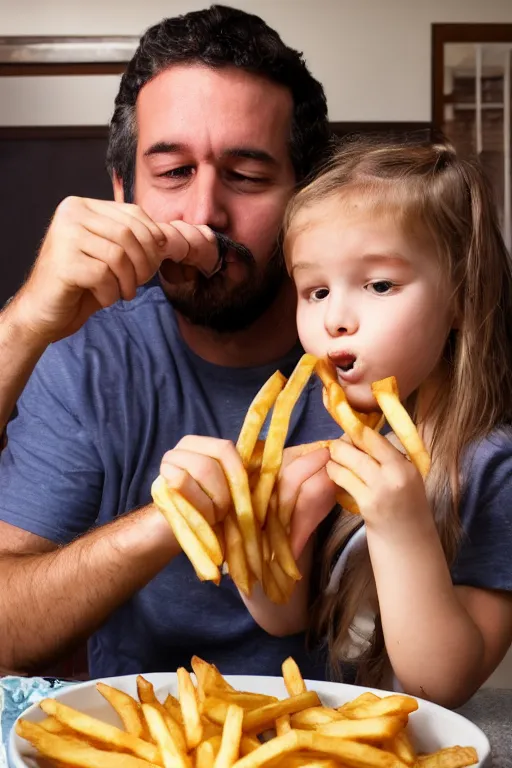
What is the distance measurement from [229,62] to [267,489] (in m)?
1.29

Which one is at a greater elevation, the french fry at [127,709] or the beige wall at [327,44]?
the beige wall at [327,44]

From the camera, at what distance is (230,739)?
985mm

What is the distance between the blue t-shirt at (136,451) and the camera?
6.93 feet

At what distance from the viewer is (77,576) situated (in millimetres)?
1773

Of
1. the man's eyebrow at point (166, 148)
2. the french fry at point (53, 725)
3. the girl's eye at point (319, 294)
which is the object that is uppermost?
the man's eyebrow at point (166, 148)

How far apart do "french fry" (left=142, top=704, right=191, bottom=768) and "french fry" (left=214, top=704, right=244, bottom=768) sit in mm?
35

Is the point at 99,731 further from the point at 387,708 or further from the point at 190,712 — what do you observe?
the point at 387,708

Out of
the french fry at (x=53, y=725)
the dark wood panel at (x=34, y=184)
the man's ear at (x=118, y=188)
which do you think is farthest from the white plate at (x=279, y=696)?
the dark wood panel at (x=34, y=184)

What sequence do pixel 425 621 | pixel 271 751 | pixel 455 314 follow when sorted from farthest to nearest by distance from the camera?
1. pixel 455 314
2. pixel 425 621
3. pixel 271 751

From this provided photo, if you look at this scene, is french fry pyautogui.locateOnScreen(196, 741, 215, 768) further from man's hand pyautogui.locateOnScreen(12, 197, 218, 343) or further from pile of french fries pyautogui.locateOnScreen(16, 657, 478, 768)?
man's hand pyautogui.locateOnScreen(12, 197, 218, 343)

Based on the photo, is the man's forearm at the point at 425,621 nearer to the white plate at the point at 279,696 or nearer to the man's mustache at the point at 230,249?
the white plate at the point at 279,696

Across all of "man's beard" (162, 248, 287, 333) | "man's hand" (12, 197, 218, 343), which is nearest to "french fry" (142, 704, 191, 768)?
"man's hand" (12, 197, 218, 343)

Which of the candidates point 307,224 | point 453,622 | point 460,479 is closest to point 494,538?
point 460,479

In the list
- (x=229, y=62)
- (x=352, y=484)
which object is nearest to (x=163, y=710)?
(x=352, y=484)
